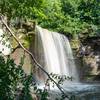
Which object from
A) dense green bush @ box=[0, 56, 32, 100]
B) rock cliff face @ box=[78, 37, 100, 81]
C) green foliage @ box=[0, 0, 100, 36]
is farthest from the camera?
green foliage @ box=[0, 0, 100, 36]

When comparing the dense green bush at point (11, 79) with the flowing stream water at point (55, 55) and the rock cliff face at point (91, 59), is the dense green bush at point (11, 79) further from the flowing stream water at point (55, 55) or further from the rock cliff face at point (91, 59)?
the rock cliff face at point (91, 59)

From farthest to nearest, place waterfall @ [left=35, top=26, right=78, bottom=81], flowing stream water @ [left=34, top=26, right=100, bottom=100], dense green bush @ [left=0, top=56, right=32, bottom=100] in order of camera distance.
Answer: waterfall @ [left=35, top=26, right=78, bottom=81], flowing stream water @ [left=34, top=26, right=100, bottom=100], dense green bush @ [left=0, top=56, right=32, bottom=100]

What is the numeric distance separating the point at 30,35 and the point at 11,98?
39.8 feet

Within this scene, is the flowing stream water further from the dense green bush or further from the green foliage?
the dense green bush

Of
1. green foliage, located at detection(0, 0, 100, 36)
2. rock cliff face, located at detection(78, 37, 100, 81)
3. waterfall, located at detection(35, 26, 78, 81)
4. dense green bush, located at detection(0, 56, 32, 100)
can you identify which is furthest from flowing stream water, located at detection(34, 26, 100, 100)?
dense green bush, located at detection(0, 56, 32, 100)

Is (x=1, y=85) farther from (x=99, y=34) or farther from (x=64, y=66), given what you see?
(x=99, y=34)

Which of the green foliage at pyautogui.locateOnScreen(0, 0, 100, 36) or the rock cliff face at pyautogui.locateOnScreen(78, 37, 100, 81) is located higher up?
the green foliage at pyautogui.locateOnScreen(0, 0, 100, 36)

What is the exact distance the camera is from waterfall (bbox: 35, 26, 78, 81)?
17703mm

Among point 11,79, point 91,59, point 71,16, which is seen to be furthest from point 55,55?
point 11,79

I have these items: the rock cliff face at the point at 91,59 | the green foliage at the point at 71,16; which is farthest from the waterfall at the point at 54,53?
the green foliage at the point at 71,16

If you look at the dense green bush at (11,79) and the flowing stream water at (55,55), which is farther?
the flowing stream water at (55,55)

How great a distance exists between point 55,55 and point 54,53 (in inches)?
4.6

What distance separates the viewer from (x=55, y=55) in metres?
19.1

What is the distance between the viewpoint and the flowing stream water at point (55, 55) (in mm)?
17547
